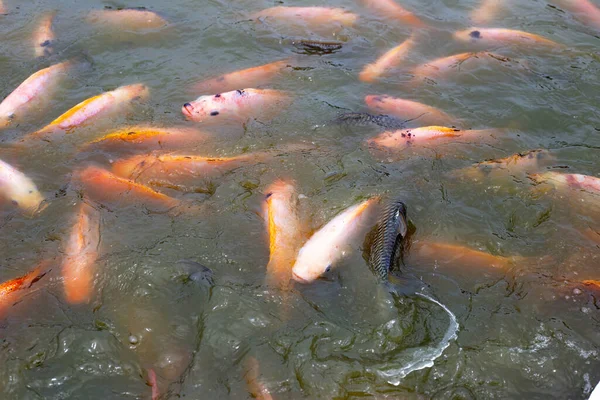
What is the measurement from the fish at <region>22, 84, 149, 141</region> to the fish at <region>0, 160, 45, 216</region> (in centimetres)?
89

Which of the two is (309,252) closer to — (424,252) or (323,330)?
(323,330)

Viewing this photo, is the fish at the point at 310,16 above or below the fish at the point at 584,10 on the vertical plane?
below

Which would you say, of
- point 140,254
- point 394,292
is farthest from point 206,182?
point 394,292

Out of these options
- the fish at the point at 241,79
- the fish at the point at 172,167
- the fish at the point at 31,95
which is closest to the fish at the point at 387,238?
the fish at the point at 172,167

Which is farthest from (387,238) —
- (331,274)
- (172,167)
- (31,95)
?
(31,95)

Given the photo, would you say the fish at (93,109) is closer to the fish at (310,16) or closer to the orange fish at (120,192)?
the orange fish at (120,192)

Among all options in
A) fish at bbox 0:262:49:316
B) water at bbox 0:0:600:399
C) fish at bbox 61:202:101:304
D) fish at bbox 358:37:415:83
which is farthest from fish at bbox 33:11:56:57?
fish at bbox 358:37:415:83

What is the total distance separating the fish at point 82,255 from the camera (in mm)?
4680

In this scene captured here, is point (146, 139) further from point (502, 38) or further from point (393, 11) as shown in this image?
point (502, 38)

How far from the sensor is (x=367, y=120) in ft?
22.6

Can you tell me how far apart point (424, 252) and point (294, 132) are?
Result: 8.51 ft

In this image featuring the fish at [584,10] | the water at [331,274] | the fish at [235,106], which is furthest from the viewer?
the fish at [584,10]

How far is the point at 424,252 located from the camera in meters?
5.19

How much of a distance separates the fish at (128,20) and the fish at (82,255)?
4.64 meters
